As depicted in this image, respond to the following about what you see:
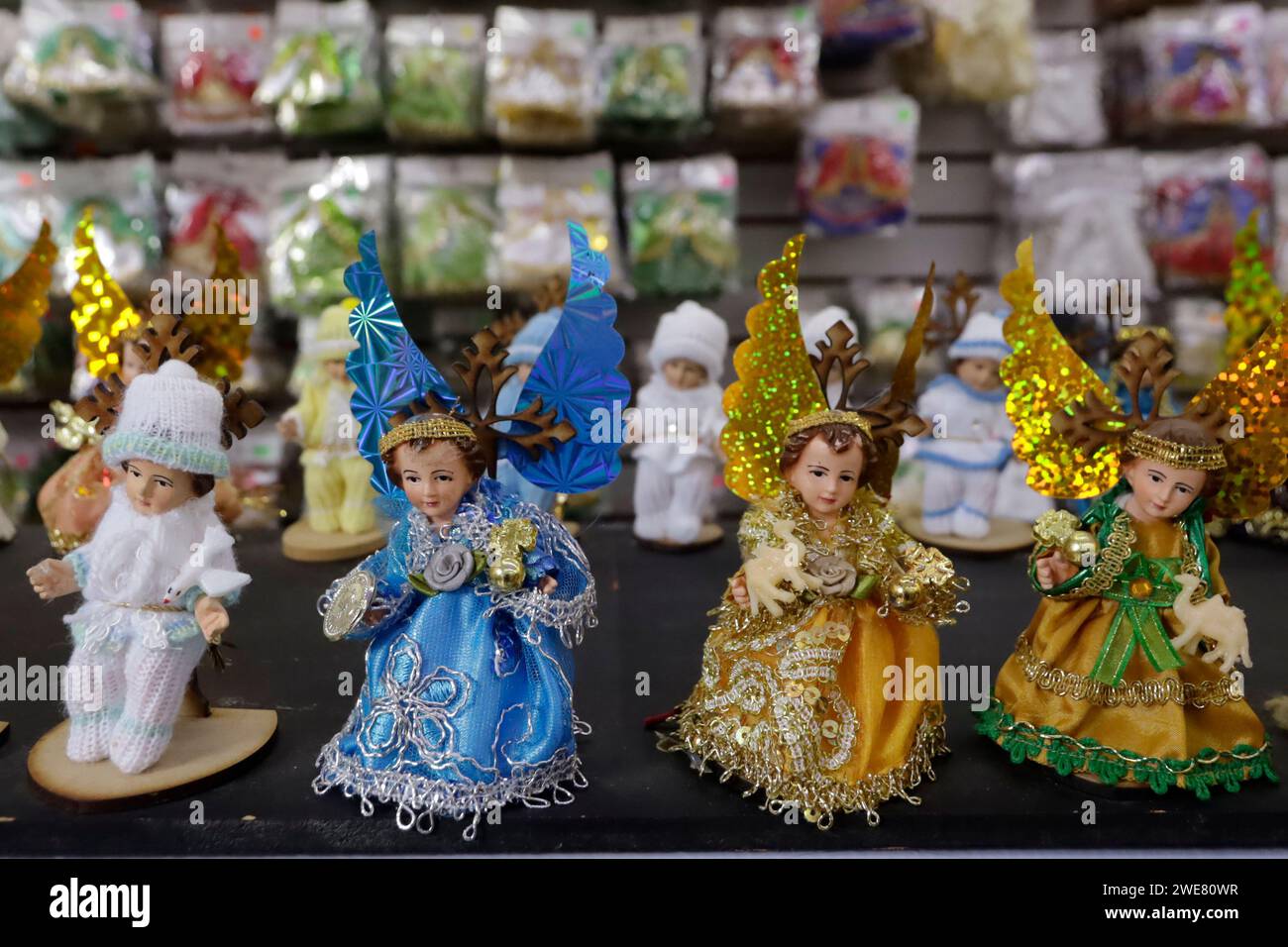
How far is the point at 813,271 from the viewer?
504 cm

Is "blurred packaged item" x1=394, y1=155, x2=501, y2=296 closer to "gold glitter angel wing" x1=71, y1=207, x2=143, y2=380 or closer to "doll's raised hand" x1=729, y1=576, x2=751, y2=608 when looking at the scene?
"gold glitter angel wing" x1=71, y1=207, x2=143, y2=380

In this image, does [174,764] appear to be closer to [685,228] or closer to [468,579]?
[468,579]

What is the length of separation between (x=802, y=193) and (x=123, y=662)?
325cm

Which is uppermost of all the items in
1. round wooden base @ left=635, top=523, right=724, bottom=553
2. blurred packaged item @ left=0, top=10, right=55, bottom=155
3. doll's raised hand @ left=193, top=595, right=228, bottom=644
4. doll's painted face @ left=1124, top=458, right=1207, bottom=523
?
blurred packaged item @ left=0, top=10, right=55, bottom=155

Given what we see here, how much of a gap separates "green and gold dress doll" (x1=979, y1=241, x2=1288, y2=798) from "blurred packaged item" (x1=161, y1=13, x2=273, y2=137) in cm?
328

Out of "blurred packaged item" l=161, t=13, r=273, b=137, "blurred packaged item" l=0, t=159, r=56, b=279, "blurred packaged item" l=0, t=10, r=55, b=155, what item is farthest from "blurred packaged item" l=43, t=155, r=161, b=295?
"blurred packaged item" l=161, t=13, r=273, b=137

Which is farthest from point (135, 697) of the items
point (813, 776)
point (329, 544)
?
point (329, 544)

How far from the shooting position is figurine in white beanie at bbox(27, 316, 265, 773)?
2.30 metres

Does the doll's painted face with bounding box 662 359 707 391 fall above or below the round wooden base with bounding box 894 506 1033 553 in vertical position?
above

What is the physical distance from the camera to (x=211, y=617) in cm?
225

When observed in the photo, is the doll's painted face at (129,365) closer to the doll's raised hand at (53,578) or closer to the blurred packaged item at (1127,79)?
the doll's raised hand at (53,578)
